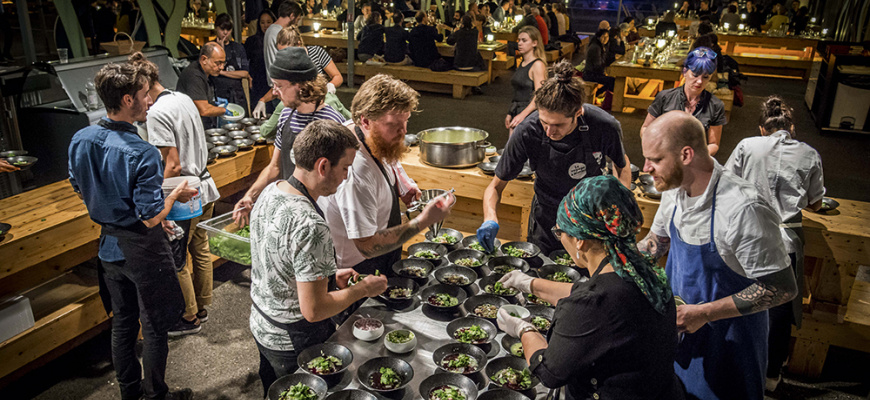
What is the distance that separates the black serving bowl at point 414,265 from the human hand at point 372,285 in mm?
502

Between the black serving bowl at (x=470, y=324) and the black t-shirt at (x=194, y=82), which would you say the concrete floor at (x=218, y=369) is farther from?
the black serving bowl at (x=470, y=324)

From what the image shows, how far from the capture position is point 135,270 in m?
3.08

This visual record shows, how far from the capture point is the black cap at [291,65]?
328cm

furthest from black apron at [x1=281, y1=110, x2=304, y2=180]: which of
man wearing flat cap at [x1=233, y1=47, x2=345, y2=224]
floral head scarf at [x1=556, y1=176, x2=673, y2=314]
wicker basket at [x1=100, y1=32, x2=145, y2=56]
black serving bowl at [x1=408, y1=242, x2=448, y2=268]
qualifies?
wicker basket at [x1=100, y1=32, x2=145, y2=56]

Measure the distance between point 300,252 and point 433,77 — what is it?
953cm

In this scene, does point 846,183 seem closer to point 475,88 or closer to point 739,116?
point 739,116

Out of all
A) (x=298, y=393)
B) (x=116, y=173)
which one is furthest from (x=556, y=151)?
(x=116, y=173)

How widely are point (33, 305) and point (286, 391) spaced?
99.4 inches

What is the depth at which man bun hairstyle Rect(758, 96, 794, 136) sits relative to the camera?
340 centimetres

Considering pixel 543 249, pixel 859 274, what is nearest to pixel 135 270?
pixel 543 249

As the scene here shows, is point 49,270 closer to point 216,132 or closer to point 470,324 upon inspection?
point 216,132

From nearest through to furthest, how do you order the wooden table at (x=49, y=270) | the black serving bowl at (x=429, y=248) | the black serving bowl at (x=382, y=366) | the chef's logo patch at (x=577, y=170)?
the black serving bowl at (x=382, y=366) → the chef's logo patch at (x=577, y=170) → the black serving bowl at (x=429, y=248) → the wooden table at (x=49, y=270)

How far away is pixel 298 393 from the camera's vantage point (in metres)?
2.07

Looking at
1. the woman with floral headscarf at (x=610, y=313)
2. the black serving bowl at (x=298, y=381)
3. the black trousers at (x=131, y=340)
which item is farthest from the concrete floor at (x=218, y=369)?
the woman with floral headscarf at (x=610, y=313)
